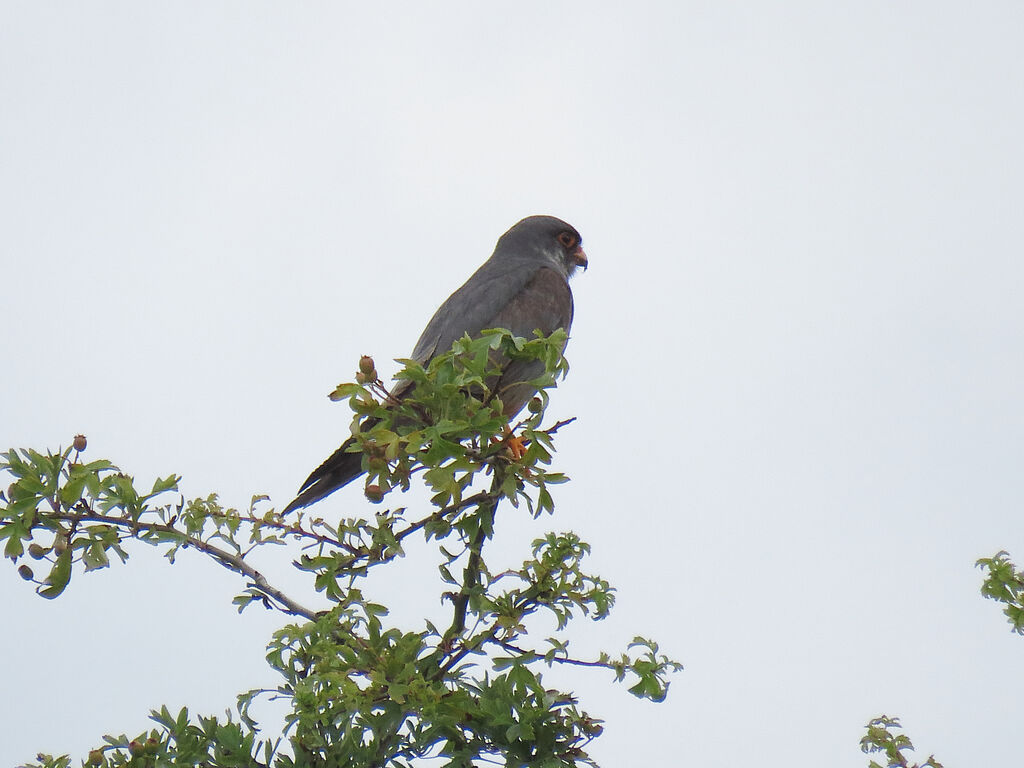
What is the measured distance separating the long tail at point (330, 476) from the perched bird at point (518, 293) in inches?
3.8

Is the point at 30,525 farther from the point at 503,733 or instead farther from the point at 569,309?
the point at 569,309

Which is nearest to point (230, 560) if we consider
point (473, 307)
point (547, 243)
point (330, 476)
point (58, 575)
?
point (58, 575)

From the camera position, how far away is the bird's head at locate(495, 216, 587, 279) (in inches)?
308

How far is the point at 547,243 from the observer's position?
795cm

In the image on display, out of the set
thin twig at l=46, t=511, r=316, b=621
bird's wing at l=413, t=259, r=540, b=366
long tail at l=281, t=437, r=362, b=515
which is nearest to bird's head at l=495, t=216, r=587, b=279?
bird's wing at l=413, t=259, r=540, b=366

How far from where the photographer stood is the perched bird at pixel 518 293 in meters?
6.23

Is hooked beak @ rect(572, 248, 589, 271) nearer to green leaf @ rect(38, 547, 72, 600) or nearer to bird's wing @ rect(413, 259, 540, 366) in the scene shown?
bird's wing @ rect(413, 259, 540, 366)

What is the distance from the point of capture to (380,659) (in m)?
3.07

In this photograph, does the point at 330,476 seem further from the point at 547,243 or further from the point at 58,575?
the point at 547,243

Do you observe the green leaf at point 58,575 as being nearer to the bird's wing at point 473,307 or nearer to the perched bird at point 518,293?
the perched bird at point 518,293

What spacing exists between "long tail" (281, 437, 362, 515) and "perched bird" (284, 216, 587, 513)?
97 millimetres

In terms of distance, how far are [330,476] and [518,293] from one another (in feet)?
7.92

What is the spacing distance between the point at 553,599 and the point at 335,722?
84 centimetres

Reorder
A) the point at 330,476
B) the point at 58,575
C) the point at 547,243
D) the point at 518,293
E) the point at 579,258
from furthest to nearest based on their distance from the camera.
→ the point at 579,258 → the point at 547,243 → the point at 518,293 → the point at 330,476 → the point at 58,575
